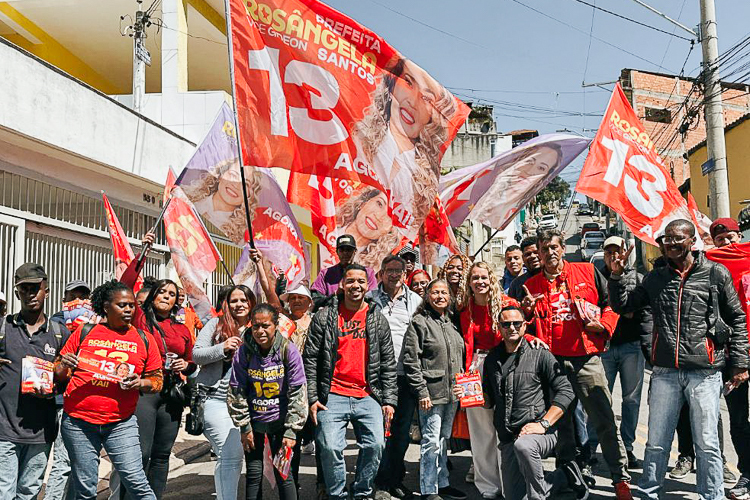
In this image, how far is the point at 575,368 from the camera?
243 inches

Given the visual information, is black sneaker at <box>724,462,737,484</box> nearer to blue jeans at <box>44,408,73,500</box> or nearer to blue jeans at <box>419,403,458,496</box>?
blue jeans at <box>419,403,458,496</box>

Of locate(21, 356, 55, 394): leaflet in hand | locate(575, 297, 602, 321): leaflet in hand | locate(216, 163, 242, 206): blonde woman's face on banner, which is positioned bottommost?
locate(21, 356, 55, 394): leaflet in hand

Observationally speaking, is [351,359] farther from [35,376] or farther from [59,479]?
[59,479]

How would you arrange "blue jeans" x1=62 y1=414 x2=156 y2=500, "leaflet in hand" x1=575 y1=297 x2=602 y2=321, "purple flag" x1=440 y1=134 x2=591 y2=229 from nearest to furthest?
1. "blue jeans" x1=62 y1=414 x2=156 y2=500
2. "leaflet in hand" x1=575 y1=297 x2=602 y2=321
3. "purple flag" x1=440 y1=134 x2=591 y2=229

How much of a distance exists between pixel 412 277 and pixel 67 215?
20.5 ft

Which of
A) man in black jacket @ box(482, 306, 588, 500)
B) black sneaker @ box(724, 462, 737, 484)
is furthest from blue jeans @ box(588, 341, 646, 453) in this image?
man in black jacket @ box(482, 306, 588, 500)

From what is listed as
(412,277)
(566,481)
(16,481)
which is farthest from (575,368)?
(16,481)

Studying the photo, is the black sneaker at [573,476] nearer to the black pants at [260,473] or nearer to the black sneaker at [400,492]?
the black sneaker at [400,492]

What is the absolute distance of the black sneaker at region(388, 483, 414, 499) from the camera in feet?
20.8

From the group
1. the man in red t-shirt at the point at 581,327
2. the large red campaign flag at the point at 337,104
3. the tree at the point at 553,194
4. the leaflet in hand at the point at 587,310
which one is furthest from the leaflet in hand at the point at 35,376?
the tree at the point at 553,194

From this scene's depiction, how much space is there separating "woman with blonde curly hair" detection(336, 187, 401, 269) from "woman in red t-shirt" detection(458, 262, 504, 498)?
929 millimetres

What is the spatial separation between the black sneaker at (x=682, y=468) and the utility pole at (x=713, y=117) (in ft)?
23.4

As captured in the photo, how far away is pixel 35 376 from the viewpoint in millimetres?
4785

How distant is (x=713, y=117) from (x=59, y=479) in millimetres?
12190
